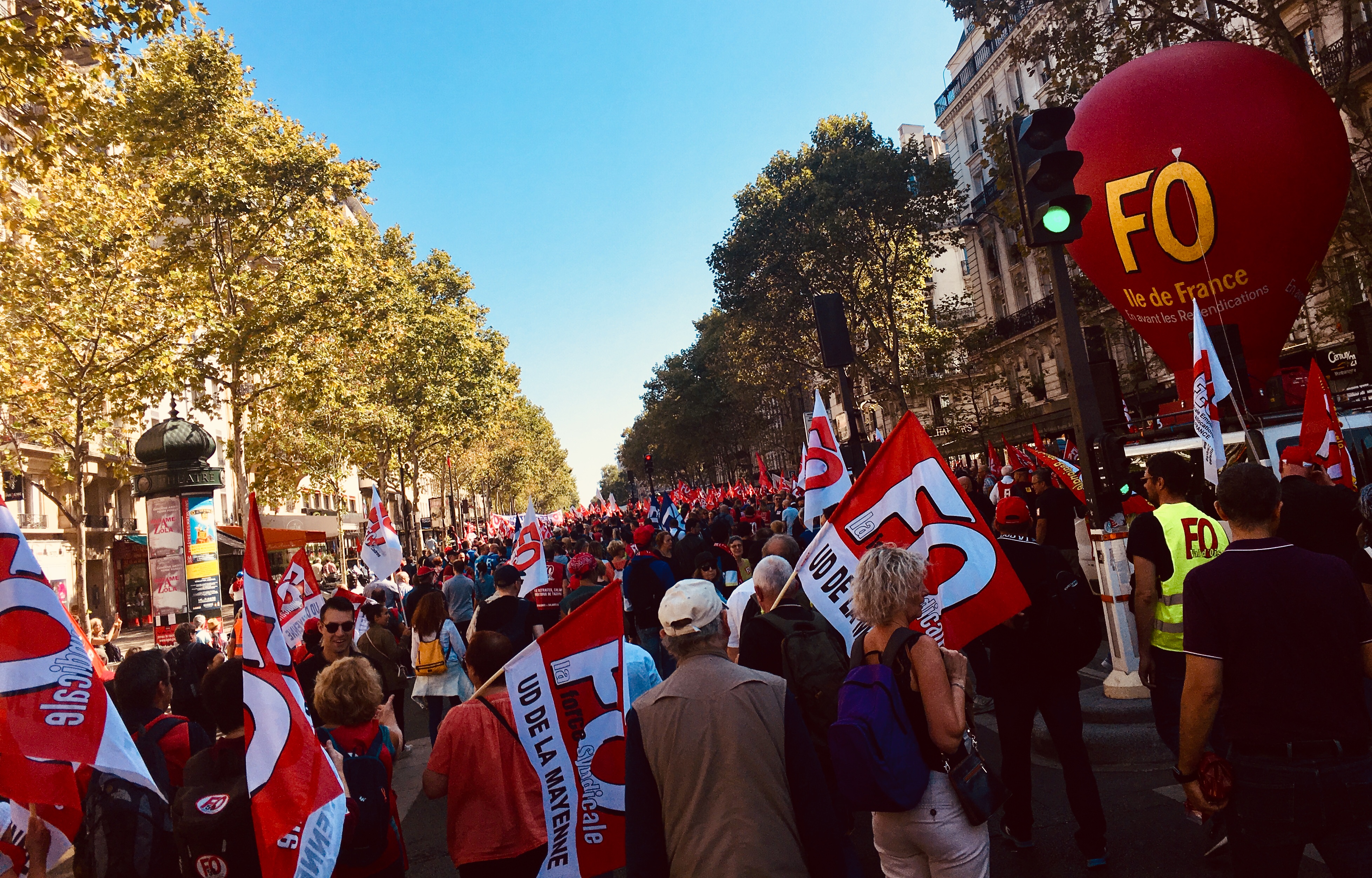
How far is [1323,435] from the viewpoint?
25.4ft

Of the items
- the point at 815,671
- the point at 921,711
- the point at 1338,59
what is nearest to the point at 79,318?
the point at 815,671

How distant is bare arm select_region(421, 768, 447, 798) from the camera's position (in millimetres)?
3732

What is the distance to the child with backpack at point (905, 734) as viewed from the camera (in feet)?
9.72

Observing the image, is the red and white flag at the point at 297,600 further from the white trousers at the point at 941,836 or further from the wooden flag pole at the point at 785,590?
the white trousers at the point at 941,836

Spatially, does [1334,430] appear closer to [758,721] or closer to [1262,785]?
[1262,785]

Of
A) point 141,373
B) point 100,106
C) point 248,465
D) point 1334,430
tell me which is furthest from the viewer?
point 248,465

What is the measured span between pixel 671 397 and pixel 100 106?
5731 cm

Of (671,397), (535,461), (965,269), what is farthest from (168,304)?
(535,461)

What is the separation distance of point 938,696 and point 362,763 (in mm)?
2150

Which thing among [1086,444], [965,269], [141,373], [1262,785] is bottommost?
[1262,785]

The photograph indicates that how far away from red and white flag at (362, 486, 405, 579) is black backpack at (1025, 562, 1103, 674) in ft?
32.7

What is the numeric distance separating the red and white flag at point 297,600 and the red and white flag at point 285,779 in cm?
422

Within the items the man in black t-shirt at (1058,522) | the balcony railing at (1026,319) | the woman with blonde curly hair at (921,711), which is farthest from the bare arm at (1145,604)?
the balcony railing at (1026,319)

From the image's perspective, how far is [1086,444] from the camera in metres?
6.25
